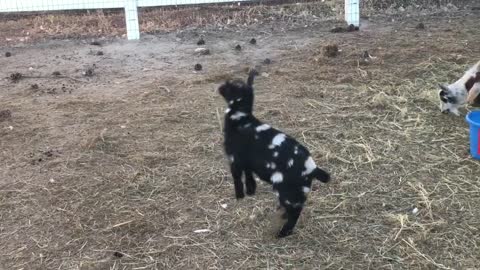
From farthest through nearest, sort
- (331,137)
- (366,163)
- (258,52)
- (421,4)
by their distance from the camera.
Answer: (421,4)
(258,52)
(331,137)
(366,163)

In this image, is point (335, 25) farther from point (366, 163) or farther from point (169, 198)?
point (169, 198)

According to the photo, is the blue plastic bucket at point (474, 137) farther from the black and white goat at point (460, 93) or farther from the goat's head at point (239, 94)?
the goat's head at point (239, 94)

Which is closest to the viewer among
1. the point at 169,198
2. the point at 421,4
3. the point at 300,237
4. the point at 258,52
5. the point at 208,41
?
the point at 300,237

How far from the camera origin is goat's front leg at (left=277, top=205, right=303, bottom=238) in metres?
3.43

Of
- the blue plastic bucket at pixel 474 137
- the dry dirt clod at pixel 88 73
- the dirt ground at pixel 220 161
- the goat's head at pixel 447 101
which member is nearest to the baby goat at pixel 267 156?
the dirt ground at pixel 220 161

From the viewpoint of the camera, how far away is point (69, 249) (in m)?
3.59

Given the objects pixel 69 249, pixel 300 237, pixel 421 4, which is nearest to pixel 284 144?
pixel 300 237

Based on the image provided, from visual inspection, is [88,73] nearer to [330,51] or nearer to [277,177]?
[330,51]

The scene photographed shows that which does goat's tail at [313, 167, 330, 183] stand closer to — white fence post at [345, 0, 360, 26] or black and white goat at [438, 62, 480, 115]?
black and white goat at [438, 62, 480, 115]

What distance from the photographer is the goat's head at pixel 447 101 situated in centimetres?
528

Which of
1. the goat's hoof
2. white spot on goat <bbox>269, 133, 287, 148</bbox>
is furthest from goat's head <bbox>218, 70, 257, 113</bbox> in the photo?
the goat's hoof

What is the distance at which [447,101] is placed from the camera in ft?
17.3

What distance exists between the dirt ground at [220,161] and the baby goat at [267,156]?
343mm

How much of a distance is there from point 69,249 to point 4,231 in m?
0.54
